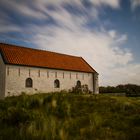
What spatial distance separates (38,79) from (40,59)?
10.6 ft

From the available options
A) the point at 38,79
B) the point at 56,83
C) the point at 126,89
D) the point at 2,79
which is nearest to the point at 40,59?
the point at 38,79

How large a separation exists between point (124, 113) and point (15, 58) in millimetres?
14833

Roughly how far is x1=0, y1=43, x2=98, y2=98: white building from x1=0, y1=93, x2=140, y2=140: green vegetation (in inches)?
286

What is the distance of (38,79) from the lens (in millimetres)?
23266

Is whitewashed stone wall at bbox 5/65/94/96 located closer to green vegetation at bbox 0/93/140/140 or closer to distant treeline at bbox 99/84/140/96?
distant treeline at bbox 99/84/140/96

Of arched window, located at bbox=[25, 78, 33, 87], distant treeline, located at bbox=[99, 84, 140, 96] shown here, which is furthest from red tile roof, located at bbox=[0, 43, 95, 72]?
distant treeline, located at bbox=[99, 84, 140, 96]

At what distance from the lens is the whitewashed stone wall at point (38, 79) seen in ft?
68.3

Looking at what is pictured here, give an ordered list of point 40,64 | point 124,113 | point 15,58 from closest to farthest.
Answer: point 124,113, point 15,58, point 40,64

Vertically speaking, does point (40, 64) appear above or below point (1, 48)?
below

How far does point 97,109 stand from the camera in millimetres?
12852

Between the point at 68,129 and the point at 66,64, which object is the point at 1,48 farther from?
the point at 68,129

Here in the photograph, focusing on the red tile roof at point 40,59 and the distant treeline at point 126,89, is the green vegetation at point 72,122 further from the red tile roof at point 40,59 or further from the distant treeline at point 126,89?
the distant treeline at point 126,89

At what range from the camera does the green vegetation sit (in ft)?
26.0

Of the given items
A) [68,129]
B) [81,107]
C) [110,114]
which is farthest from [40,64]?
[68,129]
